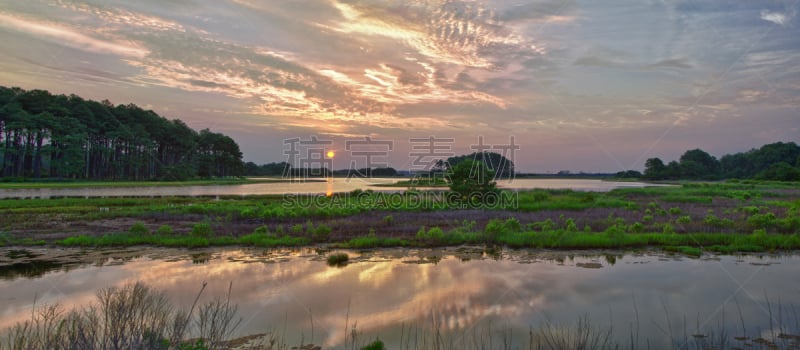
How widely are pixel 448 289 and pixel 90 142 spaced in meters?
88.6

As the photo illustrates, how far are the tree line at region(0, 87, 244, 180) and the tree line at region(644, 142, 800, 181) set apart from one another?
446ft

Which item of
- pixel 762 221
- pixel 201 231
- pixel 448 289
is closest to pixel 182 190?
pixel 201 231

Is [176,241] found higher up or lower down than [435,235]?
lower down

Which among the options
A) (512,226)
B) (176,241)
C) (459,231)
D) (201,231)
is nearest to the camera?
(176,241)

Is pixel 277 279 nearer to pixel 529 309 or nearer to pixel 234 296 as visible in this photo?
pixel 234 296

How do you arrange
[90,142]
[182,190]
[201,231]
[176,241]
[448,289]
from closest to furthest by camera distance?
[448,289]
[176,241]
[201,231]
[182,190]
[90,142]

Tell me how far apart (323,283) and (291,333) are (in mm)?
3407

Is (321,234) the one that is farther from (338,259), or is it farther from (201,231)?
(201,231)

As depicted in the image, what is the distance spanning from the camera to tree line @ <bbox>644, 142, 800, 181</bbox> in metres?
104

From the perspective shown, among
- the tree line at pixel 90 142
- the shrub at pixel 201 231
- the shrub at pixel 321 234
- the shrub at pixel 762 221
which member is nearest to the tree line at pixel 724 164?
the shrub at pixel 762 221

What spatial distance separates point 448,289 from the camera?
34.2ft

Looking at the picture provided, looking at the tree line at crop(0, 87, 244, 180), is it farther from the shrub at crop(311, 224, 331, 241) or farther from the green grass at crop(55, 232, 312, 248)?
the shrub at crop(311, 224, 331, 241)

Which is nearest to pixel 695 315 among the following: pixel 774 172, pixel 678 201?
pixel 678 201

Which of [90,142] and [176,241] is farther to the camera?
[90,142]
